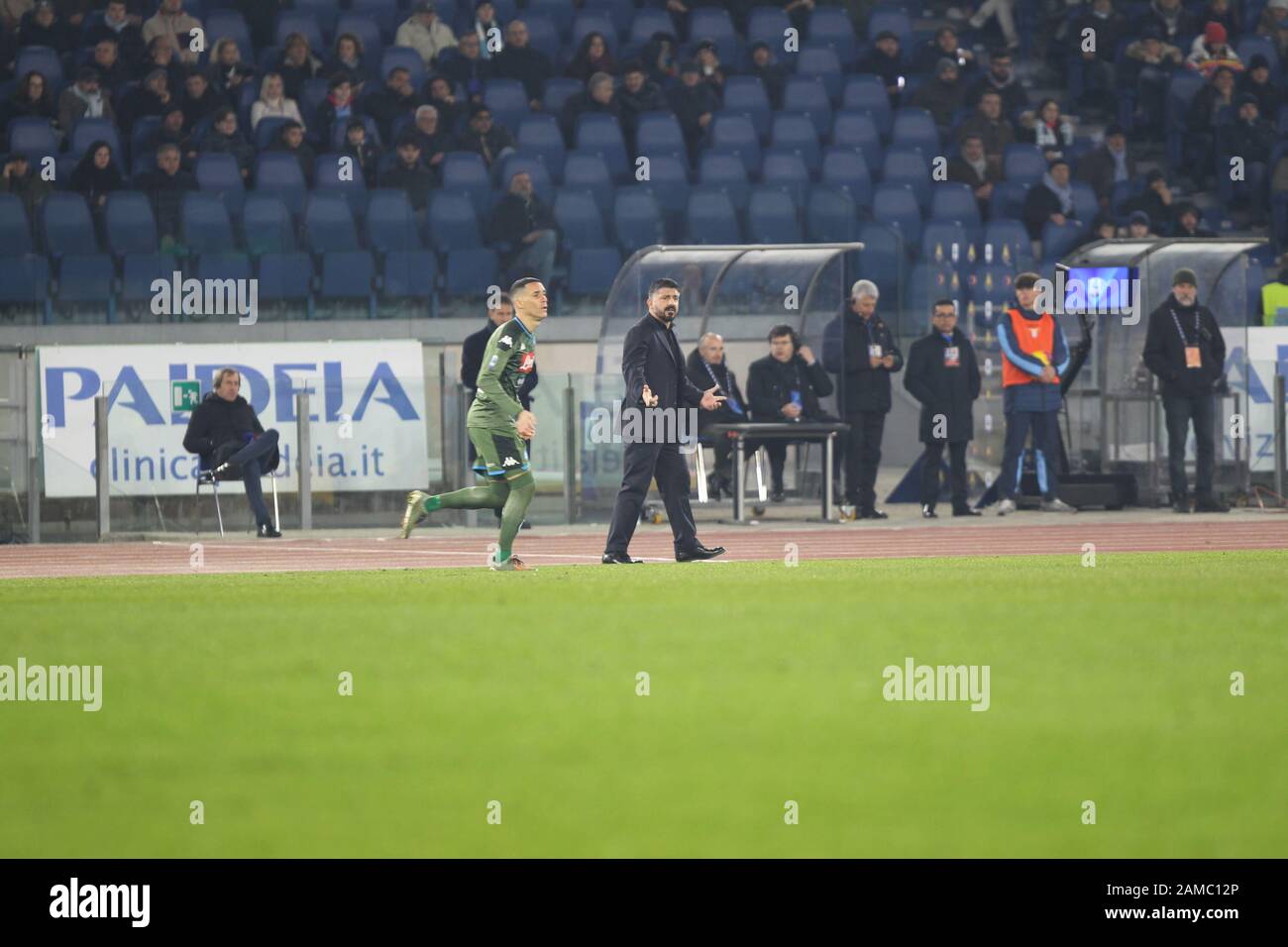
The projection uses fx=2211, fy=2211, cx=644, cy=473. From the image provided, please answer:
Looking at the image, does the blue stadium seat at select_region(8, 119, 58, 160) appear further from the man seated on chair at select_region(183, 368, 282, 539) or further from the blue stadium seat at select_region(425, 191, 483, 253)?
the man seated on chair at select_region(183, 368, 282, 539)

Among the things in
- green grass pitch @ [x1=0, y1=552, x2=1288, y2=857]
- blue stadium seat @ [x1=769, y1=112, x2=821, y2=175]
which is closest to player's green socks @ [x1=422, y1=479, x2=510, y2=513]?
green grass pitch @ [x1=0, y1=552, x2=1288, y2=857]

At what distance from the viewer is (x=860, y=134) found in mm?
29859

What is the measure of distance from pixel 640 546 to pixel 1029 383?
18.8ft

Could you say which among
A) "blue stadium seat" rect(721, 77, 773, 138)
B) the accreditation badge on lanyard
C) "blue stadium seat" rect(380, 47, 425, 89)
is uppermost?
"blue stadium seat" rect(380, 47, 425, 89)

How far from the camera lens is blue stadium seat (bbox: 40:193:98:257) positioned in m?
25.7

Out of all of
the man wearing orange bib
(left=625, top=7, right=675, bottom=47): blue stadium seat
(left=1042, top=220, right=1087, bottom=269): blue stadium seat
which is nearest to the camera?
the man wearing orange bib

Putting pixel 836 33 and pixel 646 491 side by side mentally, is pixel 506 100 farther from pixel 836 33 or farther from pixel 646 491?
pixel 646 491

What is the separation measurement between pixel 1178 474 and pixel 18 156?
14136mm

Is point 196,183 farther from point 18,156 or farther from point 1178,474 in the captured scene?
point 1178,474

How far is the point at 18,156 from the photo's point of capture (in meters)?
26.6

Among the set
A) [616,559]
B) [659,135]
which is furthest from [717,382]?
[616,559]

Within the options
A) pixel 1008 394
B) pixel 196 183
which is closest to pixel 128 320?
pixel 196 183

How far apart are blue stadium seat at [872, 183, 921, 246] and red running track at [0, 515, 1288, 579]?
6148 millimetres
